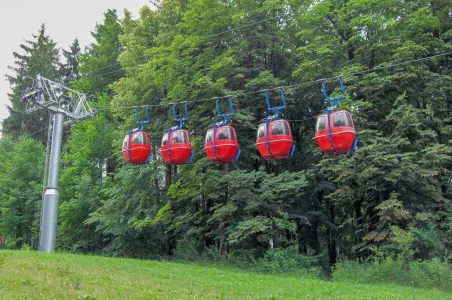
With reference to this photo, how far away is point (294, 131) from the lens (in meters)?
23.6

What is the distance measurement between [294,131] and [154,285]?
15.0 meters

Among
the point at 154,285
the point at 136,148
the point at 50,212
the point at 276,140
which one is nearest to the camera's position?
the point at 154,285

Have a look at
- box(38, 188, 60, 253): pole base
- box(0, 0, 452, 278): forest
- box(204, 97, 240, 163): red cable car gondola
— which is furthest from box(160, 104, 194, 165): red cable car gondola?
box(38, 188, 60, 253): pole base

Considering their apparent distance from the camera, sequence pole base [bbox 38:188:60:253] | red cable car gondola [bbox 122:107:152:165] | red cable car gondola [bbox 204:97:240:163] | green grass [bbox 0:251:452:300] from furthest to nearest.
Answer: pole base [bbox 38:188:60:253] → red cable car gondola [bbox 122:107:152:165] → red cable car gondola [bbox 204:97:240:163] → green grass [bbox 0:251:452:300]

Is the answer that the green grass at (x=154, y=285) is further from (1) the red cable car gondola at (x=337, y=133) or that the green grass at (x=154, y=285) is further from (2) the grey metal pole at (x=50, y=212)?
(2) the grey metal pole at (x=50, y=212)

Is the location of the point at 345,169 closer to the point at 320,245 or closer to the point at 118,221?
the point at 320,245

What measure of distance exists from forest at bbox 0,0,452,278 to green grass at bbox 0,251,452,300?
3.66 m

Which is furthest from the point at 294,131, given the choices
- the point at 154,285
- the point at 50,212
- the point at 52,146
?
the point at 154,285

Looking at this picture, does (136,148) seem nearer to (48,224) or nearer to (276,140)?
(276,140)

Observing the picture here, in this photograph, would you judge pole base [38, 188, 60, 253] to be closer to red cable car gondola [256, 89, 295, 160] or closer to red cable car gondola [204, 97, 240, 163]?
red cable car gondola [204, 97, 240, 163]

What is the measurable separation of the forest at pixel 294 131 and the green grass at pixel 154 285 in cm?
366

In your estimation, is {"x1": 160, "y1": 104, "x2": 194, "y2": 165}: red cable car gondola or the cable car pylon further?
the cable car pylon

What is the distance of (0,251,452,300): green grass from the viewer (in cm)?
849

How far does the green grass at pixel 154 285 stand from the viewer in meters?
8.49
